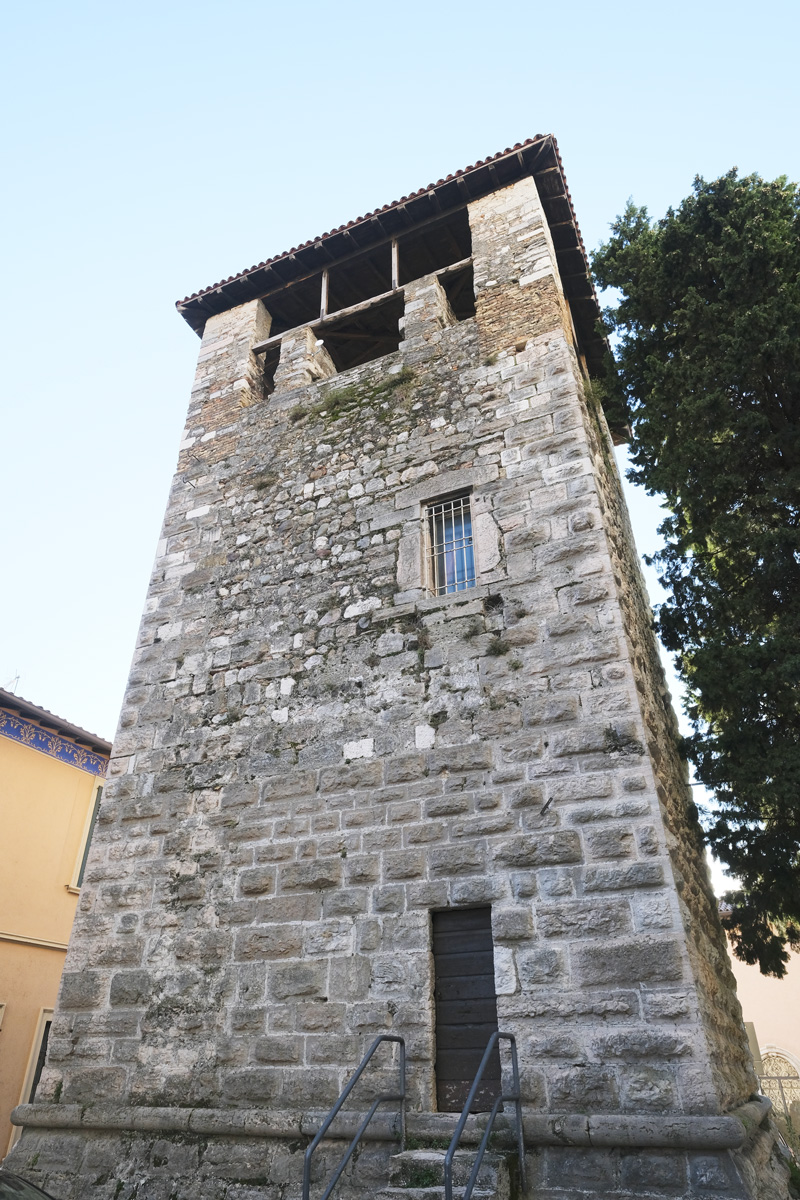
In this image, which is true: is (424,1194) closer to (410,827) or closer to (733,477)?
(410,827)

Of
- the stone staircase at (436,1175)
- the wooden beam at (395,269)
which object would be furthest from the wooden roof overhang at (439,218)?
the stone staircase at (436,1175)

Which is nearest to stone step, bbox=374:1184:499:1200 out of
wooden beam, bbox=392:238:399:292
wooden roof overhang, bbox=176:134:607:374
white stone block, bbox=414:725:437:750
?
white stone block, bbox=414:725:437:750

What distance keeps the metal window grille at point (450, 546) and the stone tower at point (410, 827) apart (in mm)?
33

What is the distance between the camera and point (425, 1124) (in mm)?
4293

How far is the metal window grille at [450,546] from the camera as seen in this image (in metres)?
6.15

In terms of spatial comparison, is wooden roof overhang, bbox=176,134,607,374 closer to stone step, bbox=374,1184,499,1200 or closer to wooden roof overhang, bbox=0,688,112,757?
wooden roof overhang, bbox=0,688,112,757

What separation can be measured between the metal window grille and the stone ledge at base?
3.44 m

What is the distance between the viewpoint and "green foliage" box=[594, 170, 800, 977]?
19.4 ft

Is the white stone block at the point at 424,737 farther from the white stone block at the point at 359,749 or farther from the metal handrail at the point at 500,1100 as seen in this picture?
the metal handrail at the point at 500,1100

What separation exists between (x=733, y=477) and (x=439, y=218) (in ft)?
15.7

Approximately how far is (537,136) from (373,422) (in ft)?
12.0

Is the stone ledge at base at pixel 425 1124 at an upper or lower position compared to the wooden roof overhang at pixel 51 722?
lower

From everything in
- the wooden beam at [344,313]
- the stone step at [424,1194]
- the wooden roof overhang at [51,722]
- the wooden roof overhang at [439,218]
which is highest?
the wooden roof overhang at [439,218]

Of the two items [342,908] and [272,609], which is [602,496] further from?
[342,908]
